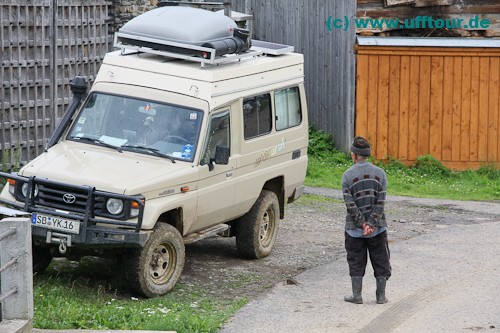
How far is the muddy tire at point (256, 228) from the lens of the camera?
1284cm

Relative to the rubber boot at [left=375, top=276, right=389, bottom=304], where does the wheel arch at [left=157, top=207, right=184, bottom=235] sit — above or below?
above

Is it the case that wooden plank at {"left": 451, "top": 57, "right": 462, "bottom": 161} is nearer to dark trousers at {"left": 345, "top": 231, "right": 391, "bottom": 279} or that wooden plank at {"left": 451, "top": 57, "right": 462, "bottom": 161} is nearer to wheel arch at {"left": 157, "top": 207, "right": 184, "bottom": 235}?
dark trousers at {"left": 345, "top": 231, "right": 391, "bottom": 279}

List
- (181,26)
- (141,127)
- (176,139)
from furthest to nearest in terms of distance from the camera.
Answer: (181,26), (141,127), (176,139)

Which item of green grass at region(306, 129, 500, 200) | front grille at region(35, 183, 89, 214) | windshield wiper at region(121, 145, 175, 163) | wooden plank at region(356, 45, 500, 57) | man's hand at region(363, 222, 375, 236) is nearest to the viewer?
front grille at region(35, 183, 89, 214)

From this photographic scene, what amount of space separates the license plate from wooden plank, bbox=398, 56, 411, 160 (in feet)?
35.1

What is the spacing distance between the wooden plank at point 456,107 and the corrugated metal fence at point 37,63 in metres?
6.84

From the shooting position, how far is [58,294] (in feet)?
34.9

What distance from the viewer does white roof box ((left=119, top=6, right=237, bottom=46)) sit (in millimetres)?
11992

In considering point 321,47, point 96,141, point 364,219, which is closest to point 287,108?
point 96,141

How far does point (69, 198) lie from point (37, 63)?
5866 mm

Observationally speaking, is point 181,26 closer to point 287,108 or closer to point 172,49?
point 172,49

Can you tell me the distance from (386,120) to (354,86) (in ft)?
2.85

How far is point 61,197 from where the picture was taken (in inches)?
420

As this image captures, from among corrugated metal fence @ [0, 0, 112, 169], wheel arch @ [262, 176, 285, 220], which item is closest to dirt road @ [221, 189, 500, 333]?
wheel arch @ [262, 176, 285, 220]
